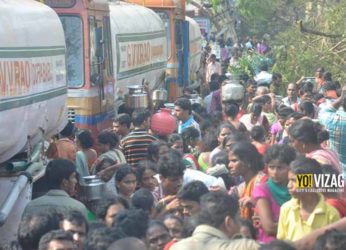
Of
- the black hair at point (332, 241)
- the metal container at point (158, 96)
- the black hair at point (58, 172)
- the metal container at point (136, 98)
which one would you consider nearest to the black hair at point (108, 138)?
the black hair at point (58, 172)

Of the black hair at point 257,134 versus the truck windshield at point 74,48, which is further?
the truck windshield at point 74,48

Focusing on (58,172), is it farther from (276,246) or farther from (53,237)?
(276,246)

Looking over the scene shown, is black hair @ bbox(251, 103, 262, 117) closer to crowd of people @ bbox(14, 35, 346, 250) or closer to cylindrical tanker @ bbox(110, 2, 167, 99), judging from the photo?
crowd of people @ bbox(14, 35, 346, 250)

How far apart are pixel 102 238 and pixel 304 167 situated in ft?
5.64

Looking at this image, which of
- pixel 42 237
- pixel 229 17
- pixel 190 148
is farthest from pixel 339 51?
pixel 229 17

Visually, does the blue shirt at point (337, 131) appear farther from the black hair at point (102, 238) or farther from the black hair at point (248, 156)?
the black hair at point (102, 238)

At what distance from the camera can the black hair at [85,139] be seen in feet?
41.6

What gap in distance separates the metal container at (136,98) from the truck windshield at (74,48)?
2592mm

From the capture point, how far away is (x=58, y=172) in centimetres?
964

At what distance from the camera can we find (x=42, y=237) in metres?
7.08

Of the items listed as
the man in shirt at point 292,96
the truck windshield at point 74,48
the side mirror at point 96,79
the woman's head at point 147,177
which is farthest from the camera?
the man in shirt at point 292,96

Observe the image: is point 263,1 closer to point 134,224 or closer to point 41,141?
point 41,141

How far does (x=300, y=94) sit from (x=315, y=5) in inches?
357

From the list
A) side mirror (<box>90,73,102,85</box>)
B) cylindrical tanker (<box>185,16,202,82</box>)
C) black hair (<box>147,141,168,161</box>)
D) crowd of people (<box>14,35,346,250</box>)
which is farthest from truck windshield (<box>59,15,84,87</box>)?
cylindrical tanker (<box>185,16,202,82</box>)
